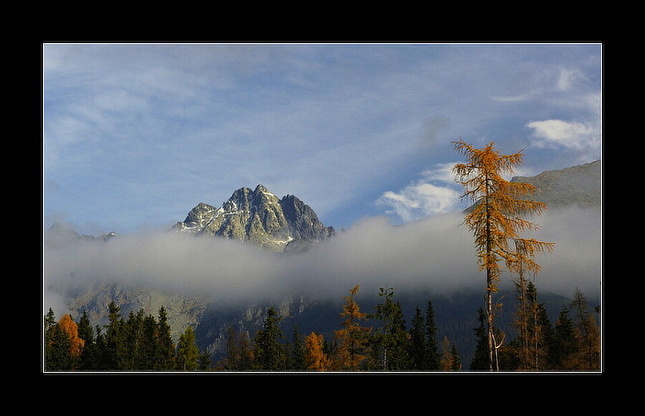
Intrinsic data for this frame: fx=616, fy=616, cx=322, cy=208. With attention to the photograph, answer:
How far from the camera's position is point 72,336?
10500 centimetres

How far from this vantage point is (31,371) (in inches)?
787

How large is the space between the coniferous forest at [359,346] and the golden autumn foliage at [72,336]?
0.58m

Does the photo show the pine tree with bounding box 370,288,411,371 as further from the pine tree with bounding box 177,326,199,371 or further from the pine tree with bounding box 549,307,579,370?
the pine tree with bounding box 177,326,199,371

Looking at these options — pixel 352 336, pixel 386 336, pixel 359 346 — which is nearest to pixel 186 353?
pixel 359 346

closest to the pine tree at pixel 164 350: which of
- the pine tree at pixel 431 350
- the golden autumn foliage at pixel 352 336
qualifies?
the golden autumn foliage at pixel 352 336

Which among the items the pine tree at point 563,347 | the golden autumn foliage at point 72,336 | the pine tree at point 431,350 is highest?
the pine tree at point 563,347

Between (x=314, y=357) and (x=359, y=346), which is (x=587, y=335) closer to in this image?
(x=359, y=346)

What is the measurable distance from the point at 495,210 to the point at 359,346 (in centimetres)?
3238

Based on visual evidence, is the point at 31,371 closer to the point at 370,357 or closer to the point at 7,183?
the point at 7,183

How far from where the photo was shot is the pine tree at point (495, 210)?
2839 centimetres

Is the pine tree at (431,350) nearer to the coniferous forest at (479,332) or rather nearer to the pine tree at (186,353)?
the coniferous forest at (479,332)

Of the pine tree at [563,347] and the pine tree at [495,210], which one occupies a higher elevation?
the pine tree at [495,210]

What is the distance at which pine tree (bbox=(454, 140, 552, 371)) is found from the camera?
93.1 feet

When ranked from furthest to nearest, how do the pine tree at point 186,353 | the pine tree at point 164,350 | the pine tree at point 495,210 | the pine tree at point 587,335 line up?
1. the pine tree at point 186,353
2. the pine tree at point 164,350
3. the pine tree at point 587,335
4. the pine tree at point 495,210
